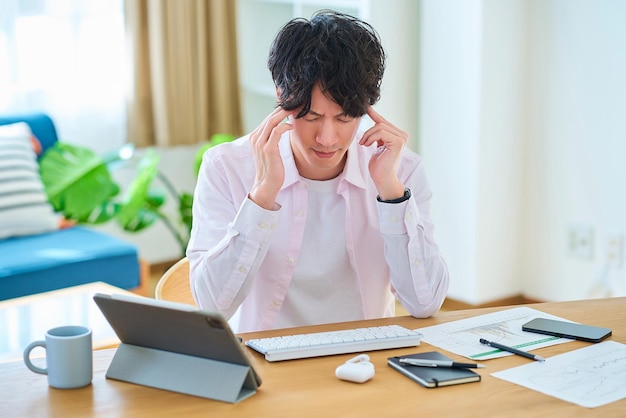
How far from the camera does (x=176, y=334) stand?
1344mm

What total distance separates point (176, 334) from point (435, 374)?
1.27 ft

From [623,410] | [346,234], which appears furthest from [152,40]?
[623,410]

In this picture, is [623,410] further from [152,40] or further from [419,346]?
[152,40]

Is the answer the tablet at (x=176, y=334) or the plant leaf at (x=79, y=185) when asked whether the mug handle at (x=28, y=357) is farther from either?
the plant leaf at (x=79, y=185)

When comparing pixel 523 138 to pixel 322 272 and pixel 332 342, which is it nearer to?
pixel 322 272

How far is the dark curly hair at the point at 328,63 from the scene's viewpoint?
1668 mm

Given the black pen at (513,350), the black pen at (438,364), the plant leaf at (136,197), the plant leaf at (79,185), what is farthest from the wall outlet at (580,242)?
the black pen at (438,364)

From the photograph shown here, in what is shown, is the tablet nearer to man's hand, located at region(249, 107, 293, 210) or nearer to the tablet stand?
the tablet stand

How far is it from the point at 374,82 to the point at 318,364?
566mm

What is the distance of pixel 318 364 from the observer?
1.44 m

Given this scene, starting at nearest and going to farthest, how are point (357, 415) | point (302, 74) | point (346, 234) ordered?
point (357, 415)
point (302, 74)
point (346, 234)

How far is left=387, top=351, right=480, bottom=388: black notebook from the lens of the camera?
136cm

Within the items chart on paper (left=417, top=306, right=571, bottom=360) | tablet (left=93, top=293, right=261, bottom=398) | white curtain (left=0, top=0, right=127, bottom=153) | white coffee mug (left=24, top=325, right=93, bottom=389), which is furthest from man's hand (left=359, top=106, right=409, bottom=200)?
white curtain (left=0, top=0, right=127, bottom=153)

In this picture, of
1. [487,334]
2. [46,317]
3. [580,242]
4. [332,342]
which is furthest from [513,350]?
[580,242]
